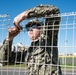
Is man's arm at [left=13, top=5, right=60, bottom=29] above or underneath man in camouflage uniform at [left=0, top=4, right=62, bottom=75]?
above

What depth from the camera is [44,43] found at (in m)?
2.55

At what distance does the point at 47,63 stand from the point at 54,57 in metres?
0.09

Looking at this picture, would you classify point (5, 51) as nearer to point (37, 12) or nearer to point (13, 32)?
point (13, 32)

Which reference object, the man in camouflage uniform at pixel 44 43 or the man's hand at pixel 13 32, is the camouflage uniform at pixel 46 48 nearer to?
the man in camouflage uniform at pixel 44 43

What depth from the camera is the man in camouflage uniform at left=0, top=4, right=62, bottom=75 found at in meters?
2.47

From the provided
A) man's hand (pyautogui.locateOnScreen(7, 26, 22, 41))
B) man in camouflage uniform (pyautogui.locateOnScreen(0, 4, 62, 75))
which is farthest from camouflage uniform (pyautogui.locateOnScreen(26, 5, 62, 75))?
man's hand (pyautogui.locateOnScreen(7, 26, 22, 41))

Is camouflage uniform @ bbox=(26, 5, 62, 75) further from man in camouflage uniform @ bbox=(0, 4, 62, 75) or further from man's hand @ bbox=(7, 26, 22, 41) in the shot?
man's hand @ bbox=(7, 26, 22, 41)

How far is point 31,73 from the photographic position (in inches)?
98.9

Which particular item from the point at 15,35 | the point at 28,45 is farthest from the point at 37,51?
the point at 15,35

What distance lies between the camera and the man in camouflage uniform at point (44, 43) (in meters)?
2.47

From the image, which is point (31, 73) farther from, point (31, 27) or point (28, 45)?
point (31, 27)

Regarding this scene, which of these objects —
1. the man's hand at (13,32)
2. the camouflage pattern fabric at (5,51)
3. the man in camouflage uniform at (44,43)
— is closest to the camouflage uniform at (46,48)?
the man in camouflage uniform at (44,43)

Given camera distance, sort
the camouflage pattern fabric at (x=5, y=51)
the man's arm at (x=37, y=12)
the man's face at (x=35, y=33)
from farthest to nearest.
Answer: the camouflage pattern fabric at (x=5, y=51), the man's face at (x=35, y=33), the man's arm at (x=37, y=12)

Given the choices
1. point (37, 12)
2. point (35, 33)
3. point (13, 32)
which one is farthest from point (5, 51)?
point (37, 12)
